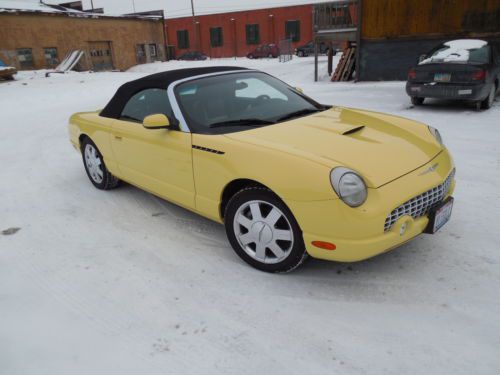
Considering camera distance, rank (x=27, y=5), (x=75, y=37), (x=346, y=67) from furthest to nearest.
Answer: (x=27, y=5) < (x=75, y=37) < (x=346, y=67)

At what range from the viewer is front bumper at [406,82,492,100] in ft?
26.8

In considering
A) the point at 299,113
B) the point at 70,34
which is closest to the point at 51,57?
the point at 70,34

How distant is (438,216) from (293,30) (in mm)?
43440

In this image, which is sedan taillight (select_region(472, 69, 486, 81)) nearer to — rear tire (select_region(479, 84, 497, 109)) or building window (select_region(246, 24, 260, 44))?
rear tire (select_region(479, 84, 497, 109))

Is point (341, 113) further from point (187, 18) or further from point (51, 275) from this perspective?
point (187, 18)

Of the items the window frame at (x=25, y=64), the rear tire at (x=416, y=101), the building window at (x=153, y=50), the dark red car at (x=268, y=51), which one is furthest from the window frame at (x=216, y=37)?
the rear tire at (x=416, y=101)

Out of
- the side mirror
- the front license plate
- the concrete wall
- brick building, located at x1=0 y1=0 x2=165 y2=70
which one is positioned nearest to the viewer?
the front license plate

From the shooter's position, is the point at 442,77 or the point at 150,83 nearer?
the point at 150,83

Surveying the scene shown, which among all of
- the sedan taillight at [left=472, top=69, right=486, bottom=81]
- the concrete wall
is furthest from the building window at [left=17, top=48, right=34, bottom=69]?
the sedan taillight at [left=472, top=69, right=486, bottom=81]

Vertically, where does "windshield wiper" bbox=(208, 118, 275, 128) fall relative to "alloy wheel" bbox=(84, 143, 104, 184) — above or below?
above

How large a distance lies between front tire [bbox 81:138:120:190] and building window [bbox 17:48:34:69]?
81.5 ft

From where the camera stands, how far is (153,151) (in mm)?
3764

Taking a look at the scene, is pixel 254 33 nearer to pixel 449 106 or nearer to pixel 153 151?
pixel 449 106

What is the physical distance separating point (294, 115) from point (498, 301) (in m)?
2.14
